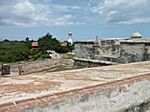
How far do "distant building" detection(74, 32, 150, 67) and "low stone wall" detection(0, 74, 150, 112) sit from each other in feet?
17.7

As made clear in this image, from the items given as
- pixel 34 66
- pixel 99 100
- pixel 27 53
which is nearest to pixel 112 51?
pixel 99 100

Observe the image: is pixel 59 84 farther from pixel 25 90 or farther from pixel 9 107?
pixel 9 107

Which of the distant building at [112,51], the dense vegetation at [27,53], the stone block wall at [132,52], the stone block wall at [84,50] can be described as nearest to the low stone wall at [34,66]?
the stone block wall at [84,50]

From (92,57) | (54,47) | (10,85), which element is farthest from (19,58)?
(10,85)

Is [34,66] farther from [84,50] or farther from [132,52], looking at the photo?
[132,52]

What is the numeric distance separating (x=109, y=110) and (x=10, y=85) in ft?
2.75

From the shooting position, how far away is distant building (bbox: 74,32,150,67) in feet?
24.9

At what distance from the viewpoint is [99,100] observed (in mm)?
1782

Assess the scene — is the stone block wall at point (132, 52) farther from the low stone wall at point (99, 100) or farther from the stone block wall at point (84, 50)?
the low stone wall at point (99, 100)

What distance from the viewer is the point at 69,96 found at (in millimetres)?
1568

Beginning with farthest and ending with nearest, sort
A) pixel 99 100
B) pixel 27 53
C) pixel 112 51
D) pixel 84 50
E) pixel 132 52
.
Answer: pixel 27 53, pixel 84 50, pixel 112 51, pixel 132 52, pixel 99 100

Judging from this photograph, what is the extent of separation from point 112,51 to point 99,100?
734 centimetres

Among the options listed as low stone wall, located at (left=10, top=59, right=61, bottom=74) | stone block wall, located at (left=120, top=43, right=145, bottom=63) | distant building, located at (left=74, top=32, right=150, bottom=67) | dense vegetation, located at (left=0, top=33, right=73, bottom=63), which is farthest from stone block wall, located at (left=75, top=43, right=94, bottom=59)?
dense vegetation, located at (left=0, top=33, right=73, bottom=63)

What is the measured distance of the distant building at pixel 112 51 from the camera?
24.9 ft
